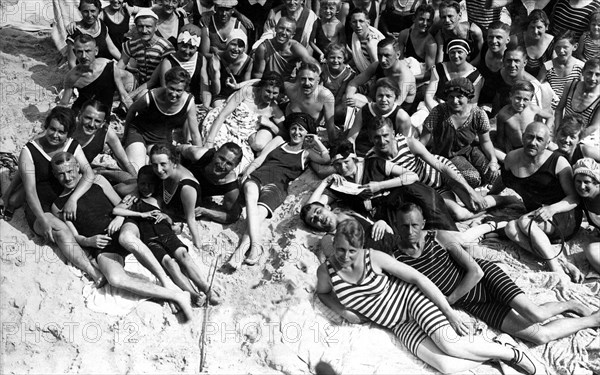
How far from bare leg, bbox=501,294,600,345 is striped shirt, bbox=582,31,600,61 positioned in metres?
2.84

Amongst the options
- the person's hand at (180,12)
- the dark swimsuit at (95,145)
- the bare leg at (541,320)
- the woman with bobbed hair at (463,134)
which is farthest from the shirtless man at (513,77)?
the dark swimsuit at (95,145)

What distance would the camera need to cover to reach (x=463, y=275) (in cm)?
770

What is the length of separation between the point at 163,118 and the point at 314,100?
3.89 ft

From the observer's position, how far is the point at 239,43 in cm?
966

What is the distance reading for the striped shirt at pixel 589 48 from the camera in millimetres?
9875

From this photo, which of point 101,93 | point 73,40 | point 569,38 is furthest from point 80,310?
point 569,38

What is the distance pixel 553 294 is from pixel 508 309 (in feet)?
1.59

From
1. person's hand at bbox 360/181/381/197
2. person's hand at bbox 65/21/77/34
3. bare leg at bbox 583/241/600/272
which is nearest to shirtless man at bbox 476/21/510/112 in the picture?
person's hand at bbox 360/181/381/197

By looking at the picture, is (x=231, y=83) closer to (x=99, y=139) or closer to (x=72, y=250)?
(x=99, y=139)

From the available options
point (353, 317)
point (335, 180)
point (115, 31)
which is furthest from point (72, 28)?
point (353, 317)

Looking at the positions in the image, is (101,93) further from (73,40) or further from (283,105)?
(283,105)

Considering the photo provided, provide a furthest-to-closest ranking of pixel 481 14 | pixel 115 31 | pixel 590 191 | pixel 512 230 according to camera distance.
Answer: pixel 481 14, pixel 115 31, pixel 512 230, pixel 590 191

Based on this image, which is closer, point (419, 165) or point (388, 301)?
point (388, 301)

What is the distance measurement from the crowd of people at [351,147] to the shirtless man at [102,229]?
0.05ft
